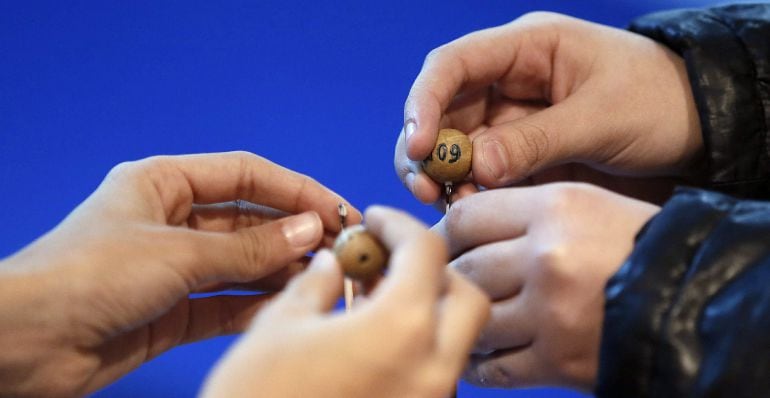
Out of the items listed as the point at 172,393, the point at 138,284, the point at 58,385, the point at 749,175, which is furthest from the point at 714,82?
the point at 172,393

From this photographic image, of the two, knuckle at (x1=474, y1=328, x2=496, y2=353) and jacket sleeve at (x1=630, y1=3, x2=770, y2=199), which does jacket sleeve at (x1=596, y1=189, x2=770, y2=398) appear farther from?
jacket sleeve at (x1=630, y1=3, x2=770, y2=199)

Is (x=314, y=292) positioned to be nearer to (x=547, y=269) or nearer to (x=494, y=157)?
(x=547, y=269)

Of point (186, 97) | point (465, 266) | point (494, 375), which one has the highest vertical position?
point (186, 97)

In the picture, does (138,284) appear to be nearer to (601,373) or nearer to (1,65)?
(601,373)

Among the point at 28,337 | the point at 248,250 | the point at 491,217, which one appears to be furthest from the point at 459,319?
the point at 28,337

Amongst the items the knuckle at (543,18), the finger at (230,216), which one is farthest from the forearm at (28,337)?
the knuckle at (543,18)

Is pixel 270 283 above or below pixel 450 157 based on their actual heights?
below
